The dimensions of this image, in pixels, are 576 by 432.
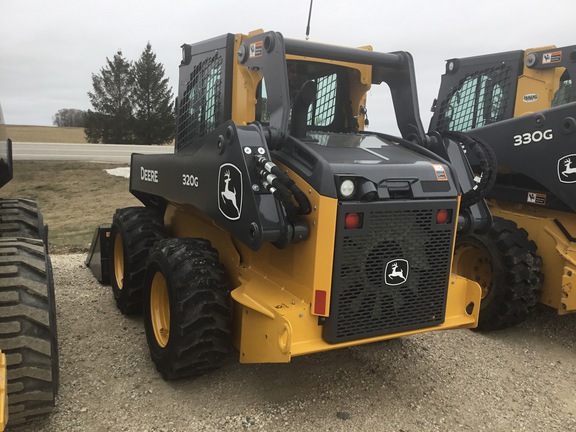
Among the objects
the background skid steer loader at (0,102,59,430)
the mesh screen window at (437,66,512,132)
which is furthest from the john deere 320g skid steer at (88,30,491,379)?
the mesh screen window at (437,66,512,132)

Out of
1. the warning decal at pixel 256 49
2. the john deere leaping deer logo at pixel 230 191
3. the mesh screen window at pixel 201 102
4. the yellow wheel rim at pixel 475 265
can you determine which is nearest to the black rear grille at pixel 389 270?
the john deere leaping deer logo at pixel 230 191

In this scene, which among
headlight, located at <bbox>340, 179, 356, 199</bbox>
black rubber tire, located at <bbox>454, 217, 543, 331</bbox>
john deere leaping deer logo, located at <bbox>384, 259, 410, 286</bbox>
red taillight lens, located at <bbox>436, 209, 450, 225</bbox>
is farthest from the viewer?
black rubber tire, located at <bbox>454, 217, 543, 331</bbox>

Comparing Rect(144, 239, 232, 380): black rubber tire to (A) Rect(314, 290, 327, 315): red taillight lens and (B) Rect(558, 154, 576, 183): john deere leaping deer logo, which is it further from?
(B) Rect(558, 154, 576, 183): john deere leaping deer logo

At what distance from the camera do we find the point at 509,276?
4555 mm

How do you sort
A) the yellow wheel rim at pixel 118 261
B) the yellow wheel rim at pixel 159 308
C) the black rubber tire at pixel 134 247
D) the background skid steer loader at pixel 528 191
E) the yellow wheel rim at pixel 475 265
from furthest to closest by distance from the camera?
1. the yellow wheel rim at pixel 118 261
2. the yellow wheel rim at pixel 475 265
3. the black rubber tire at pixel 134 247
4. the background skid steer loader at pixel 528 191
5. the yellow wheel rim at pixel 159 308

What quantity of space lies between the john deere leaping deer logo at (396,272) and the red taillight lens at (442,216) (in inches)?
13.5

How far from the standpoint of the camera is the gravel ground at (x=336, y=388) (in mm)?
3229

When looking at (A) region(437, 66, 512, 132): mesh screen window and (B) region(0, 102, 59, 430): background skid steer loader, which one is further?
(A) region(437, 66, 512, 132): mesh screen window

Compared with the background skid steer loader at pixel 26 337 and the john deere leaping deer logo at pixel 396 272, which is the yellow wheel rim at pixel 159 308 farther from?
Result: the john deere leaping deer logo at pixel 396 272

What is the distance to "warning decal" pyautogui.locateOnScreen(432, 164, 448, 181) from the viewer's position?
3234 millimetres

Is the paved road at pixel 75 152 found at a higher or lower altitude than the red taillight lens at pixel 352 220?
lower

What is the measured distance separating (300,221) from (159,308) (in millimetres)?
1533

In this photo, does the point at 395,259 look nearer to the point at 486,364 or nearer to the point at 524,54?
the point at 486,364

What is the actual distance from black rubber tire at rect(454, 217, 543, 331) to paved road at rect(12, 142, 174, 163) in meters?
16.7
